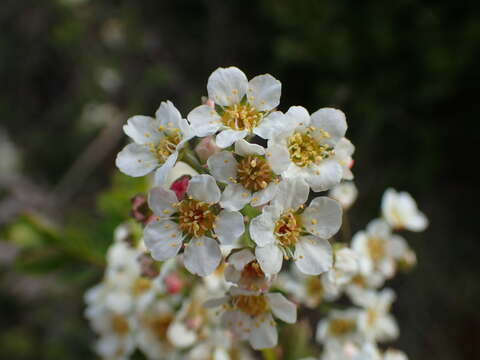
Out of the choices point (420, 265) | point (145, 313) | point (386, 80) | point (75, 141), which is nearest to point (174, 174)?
point (145, 313)

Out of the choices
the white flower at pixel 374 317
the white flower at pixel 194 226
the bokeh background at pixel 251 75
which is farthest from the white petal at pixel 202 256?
the bokeh background at pixel 251 75

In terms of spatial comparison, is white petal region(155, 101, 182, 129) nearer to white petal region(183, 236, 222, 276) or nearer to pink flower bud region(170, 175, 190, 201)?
pink flower bud region(170, 175, 190, 201)

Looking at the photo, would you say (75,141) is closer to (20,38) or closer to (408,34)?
(20,38)

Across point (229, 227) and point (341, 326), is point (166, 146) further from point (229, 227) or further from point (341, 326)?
point (341, 326)

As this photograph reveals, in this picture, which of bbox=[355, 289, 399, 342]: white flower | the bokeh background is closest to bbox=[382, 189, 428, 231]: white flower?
bbox=[355, 289, 399, 342]: white flower

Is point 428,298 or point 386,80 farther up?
point 386,80

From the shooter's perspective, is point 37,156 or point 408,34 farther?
point 37,156

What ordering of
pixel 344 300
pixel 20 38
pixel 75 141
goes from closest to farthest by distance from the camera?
pixel 344 300
pixel 75 141
pixel 20 38

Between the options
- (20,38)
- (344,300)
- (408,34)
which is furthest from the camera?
(20,38)

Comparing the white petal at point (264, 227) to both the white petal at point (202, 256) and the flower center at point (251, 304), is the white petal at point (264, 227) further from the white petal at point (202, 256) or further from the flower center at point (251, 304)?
the flower center at point (251, 304)
